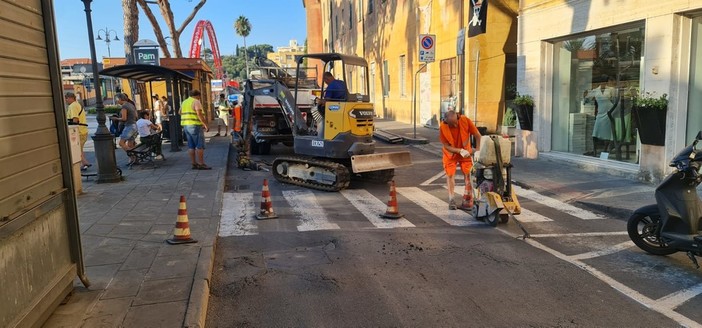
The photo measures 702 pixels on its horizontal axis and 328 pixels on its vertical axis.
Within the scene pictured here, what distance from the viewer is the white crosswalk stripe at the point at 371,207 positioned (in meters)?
7.07

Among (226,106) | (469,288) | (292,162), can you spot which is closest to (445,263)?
(469,288)

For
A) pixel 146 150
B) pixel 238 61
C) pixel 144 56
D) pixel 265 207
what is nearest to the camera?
pixel 265 207

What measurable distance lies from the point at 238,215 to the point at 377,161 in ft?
10.2

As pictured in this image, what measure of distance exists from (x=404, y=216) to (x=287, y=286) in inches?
124

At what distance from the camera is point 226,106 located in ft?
72.8

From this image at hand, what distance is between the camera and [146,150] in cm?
1205

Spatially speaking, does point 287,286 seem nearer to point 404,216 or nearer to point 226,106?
point 404,216

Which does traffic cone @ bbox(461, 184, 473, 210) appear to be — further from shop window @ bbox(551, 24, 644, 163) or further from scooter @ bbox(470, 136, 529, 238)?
shop window @ bbox(551, 24, 644, 163)

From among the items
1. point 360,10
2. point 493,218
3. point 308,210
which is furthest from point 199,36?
point 493,218

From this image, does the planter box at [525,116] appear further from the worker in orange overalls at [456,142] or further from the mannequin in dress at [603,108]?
the worker in orange overalls at [456,142]

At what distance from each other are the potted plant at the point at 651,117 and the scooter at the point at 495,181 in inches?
160

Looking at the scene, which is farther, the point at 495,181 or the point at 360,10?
the point at 360,10

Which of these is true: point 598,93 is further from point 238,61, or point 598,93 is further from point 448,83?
point 238,61

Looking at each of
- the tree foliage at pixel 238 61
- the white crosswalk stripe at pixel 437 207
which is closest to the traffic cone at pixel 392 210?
the white crosswalk stripe at pixel 437 207
